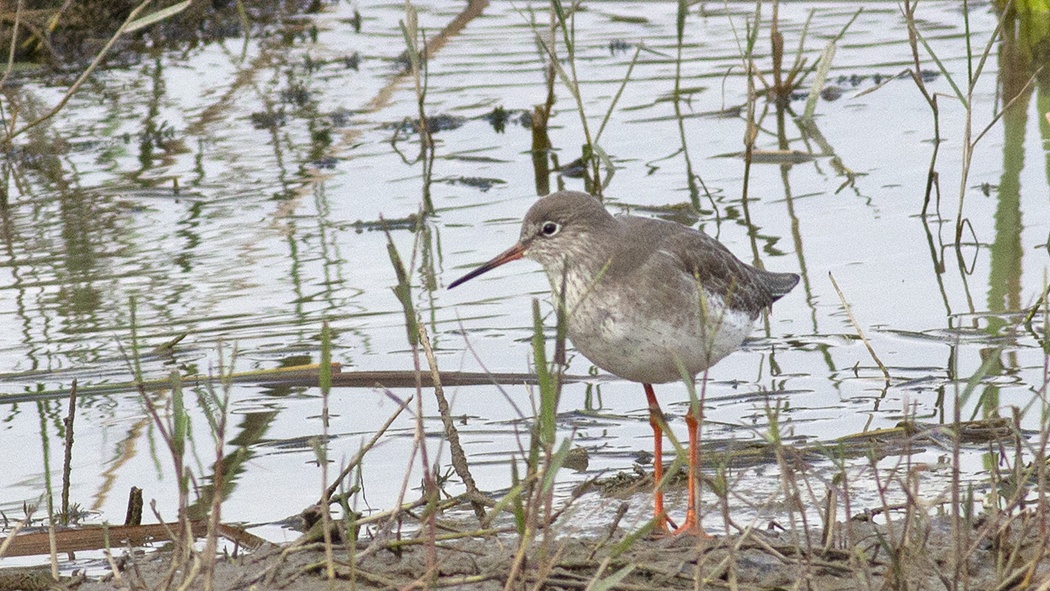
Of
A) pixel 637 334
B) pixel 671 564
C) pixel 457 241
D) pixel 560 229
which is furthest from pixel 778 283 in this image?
pixel 671 564

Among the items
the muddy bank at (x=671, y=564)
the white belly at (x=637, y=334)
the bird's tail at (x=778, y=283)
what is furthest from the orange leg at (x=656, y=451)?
the bird's tail at (x=778, y=283)

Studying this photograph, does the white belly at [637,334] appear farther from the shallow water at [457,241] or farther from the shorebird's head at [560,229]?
the shorebird's head at [560,229]

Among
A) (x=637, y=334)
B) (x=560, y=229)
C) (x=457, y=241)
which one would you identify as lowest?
(x=457, y=241)

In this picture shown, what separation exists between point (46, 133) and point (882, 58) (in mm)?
5891

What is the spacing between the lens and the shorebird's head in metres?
5.40

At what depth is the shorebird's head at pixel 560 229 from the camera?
540cm

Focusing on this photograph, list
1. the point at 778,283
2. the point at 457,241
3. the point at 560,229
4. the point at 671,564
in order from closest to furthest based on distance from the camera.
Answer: the point at 671,564, the point at 560,229, the point at 778,283, the point at 457,241

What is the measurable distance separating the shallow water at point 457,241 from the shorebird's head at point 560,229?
0.45 metres

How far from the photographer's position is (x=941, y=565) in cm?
405

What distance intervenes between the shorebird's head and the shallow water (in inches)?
17.9

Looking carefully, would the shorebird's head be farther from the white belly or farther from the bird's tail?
the bird's tail

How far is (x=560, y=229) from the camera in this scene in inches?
216

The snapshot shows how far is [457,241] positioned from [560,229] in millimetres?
2082

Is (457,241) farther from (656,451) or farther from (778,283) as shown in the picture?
(656,451)
